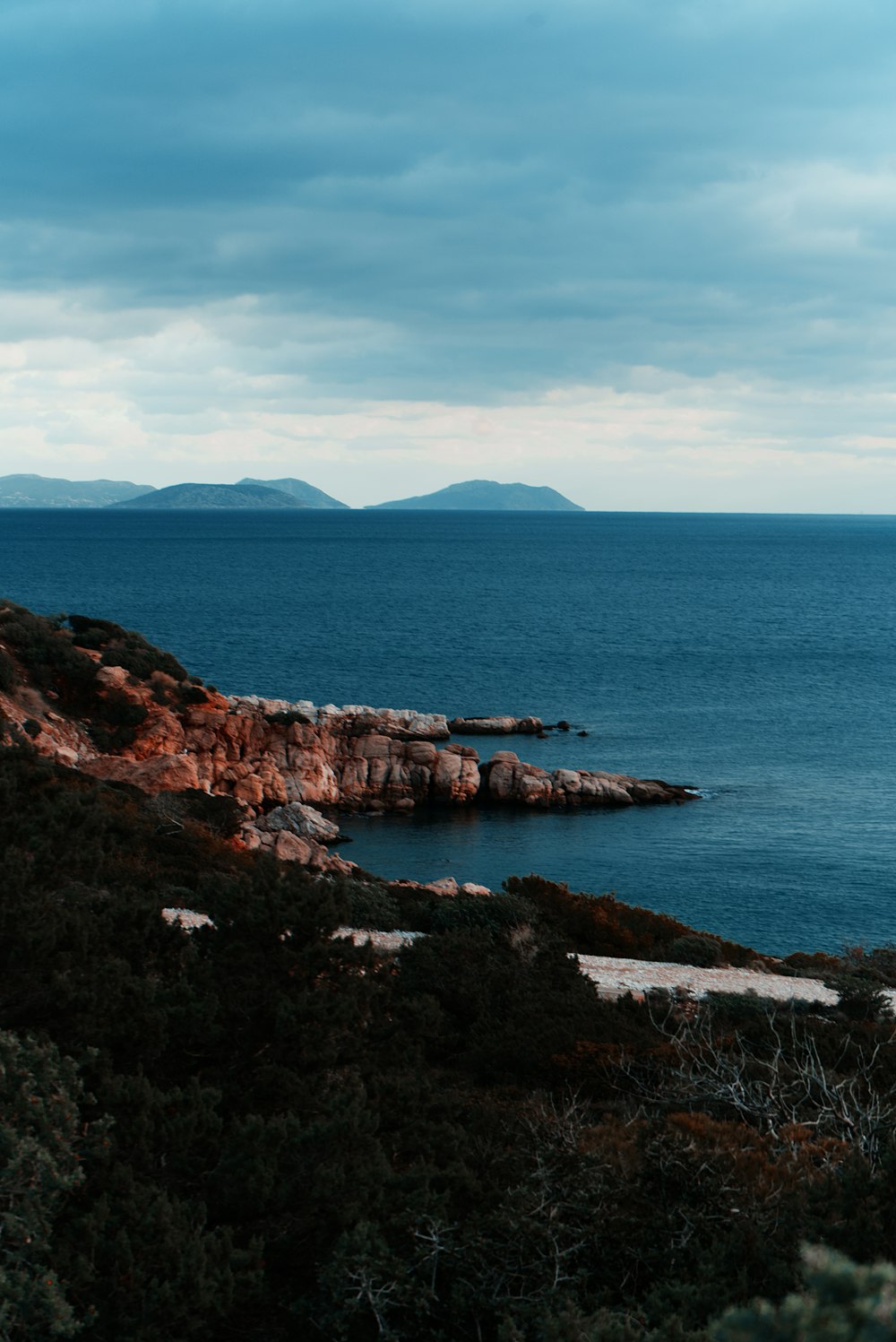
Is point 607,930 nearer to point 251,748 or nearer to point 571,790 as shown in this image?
point 571,790

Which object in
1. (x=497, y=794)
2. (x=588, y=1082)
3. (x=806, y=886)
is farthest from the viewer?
(x=497, y=794)

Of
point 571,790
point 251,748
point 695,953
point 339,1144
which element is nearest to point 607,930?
point 695,953

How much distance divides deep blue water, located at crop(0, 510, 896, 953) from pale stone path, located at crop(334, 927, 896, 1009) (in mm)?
15190

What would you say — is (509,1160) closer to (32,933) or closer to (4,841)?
(32,933)

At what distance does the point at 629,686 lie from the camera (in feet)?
256

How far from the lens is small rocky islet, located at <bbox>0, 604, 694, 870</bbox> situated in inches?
1565

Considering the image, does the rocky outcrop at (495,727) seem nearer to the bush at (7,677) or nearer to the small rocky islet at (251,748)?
the small rocky islet at (251,748)

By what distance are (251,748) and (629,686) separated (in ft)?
121

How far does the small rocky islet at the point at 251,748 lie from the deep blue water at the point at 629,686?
2802 mm

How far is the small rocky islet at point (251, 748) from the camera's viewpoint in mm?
39750

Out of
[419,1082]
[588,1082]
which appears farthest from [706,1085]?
[419,1082]

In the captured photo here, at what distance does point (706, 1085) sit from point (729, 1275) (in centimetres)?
416

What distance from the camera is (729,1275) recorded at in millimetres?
Answer: 6789

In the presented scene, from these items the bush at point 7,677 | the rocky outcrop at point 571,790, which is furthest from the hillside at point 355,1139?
the rocky outcrop at point 571,790
